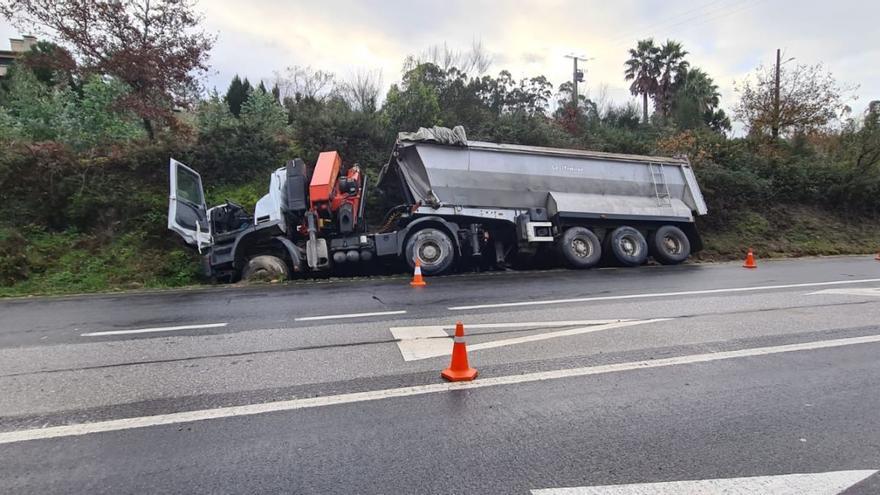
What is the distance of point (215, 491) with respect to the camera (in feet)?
9.08

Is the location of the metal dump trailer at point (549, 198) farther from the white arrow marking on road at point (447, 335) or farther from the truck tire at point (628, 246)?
→ the white arrow marking on road at point (447, 335)

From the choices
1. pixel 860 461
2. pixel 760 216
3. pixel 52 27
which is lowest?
Result: pixel 860 461

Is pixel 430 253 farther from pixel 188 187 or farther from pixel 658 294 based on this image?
pixel 188 187

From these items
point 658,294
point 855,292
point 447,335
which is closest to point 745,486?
point 447,335

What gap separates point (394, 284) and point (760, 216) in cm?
1600

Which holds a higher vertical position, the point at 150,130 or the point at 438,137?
the point at 150,130

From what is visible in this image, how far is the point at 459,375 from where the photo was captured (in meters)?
4.39

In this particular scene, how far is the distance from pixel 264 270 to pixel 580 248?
730 centimetres

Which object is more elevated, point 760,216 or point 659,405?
point 760,216

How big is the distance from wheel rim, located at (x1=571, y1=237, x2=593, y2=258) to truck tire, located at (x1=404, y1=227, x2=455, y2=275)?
10.2 feet

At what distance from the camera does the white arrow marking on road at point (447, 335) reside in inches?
207

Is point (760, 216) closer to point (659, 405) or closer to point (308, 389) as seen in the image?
point (659, 405)

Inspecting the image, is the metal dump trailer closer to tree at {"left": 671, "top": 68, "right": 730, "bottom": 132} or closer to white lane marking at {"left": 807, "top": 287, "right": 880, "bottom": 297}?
white lane marking at {"left": 807, "top": 287, "right": 880, "bottom": 297}

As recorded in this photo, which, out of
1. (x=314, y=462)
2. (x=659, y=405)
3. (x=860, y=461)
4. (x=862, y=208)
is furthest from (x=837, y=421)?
(x=862, y=208)
